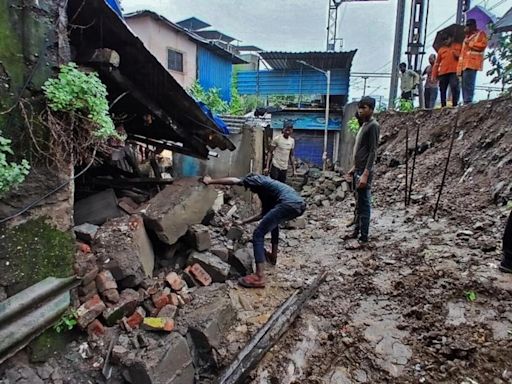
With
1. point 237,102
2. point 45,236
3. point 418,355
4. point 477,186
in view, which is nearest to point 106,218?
point 45,236

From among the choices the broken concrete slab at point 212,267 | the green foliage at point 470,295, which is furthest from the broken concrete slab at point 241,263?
the green foliage at point 470,295

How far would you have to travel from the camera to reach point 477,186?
5449 millimetres

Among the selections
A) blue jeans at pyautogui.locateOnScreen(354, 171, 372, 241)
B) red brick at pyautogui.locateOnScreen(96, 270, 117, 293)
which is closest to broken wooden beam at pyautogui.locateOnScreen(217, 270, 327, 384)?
red brick at pyautogui.locateOnScreen(96, 270, 117, 293)

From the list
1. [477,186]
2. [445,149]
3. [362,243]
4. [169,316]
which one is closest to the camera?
[169,316]

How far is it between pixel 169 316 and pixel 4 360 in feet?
3.98

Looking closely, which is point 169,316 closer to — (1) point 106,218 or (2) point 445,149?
(1) point 106,218

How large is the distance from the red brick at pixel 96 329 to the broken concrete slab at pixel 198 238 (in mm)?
1397

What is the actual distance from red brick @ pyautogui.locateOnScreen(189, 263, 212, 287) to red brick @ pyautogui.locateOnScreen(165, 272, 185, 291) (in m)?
0.16

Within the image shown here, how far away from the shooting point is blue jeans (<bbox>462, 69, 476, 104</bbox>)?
23.3ft

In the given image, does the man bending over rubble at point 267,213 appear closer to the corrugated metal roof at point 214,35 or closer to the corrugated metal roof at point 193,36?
the corrugated metal roof at point 193,36

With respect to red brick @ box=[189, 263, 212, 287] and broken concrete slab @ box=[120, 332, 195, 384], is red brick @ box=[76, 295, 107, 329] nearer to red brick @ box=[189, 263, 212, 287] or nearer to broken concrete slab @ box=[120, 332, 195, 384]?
broken concrete slab @ box=[120, 332, 195, 384]

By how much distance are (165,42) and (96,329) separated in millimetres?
14882

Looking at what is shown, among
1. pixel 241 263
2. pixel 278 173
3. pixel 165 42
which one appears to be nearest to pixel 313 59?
pixel 165 42

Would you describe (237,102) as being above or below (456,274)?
above
